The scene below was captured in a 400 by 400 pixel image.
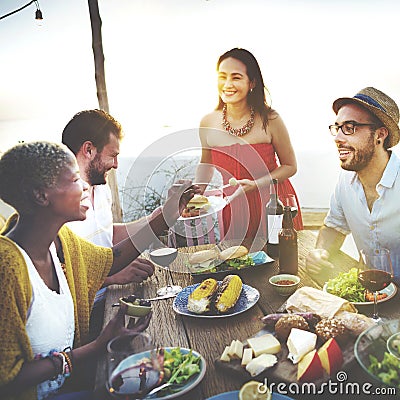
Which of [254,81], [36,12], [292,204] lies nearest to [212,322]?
[292,204]

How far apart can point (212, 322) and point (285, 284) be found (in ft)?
1.06

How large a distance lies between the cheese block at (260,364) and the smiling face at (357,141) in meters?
1.28

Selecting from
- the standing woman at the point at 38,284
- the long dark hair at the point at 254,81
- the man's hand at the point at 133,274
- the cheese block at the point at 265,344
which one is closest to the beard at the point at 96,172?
the man's hand at the point at 133,274

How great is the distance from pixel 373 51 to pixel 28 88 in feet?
8.71

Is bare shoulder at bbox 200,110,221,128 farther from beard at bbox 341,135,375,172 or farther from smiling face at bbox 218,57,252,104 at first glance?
beard at bbox 341,135,375,172

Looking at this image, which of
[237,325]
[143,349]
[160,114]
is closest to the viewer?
[143,349]

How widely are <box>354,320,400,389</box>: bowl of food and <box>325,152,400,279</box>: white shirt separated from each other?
0.96m

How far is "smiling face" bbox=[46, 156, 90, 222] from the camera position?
1270 millimetres

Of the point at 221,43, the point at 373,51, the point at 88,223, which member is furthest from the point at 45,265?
the point at 373,51

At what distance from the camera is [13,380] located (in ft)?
3.55

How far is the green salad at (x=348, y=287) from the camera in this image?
1.43 meters

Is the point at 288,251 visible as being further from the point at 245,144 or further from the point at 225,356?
the point at 245,144

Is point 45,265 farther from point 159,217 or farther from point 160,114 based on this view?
point 160,114

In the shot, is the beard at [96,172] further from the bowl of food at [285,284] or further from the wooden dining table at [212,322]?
the bowl of food at [285,284]
